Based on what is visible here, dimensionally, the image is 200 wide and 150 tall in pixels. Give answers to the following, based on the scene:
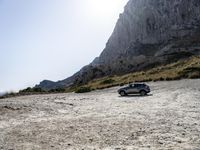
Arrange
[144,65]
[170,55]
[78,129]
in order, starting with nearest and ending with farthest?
1. [78,129]
2. [144,65]
3. [170,55]

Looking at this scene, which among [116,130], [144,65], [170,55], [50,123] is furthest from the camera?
[170,55]

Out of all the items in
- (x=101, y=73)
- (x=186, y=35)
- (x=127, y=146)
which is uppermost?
→ (x=186, y=35)

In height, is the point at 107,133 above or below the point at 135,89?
below

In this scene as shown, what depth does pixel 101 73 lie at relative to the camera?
Result: 15312 cm

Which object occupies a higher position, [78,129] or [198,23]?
[198,23]

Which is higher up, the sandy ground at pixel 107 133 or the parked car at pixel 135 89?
the parked car at pixel 135 89

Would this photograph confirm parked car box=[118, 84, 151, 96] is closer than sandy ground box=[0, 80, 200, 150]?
No

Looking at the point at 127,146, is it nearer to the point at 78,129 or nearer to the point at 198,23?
the point at 78,129

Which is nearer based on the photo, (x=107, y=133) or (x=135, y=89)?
(x=107, y=133)

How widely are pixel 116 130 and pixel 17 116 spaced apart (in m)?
13.3

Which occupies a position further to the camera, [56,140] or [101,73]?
[101,73]

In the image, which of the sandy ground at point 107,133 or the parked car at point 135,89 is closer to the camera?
the sandy ground at point 107,133

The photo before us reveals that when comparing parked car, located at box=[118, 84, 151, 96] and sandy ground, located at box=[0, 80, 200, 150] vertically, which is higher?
parked car, located at box=[118, 84, 151, 96]

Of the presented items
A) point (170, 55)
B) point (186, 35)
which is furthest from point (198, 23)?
point (170, 55)
